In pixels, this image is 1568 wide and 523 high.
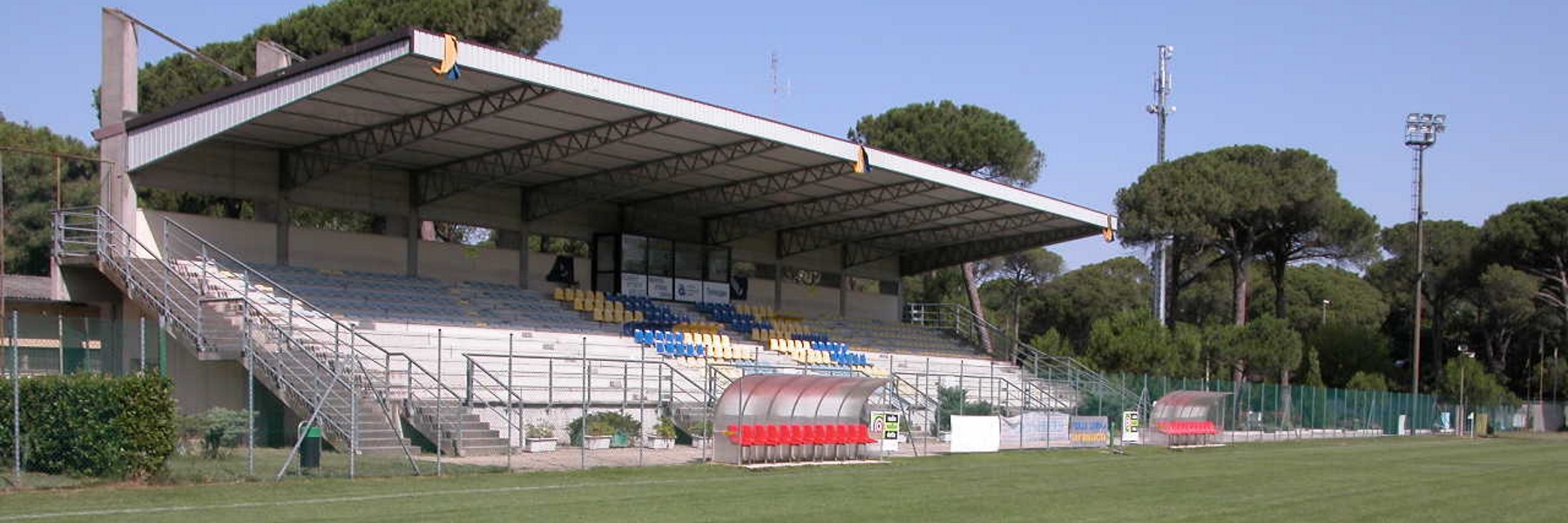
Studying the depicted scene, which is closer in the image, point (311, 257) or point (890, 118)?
point (311, 257)

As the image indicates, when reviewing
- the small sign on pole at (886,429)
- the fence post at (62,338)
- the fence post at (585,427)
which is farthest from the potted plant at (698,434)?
the fence post at (62,338)

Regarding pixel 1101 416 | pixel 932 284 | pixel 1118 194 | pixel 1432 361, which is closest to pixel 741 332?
pixel 1101 416

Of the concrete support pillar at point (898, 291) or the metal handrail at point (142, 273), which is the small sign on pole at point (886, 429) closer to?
the metal handrail at point (142, 273)

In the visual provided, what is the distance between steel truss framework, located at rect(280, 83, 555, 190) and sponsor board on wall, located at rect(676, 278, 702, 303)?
45.8 ft

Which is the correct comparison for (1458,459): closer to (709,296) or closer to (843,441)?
(843,441)

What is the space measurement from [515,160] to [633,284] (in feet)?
30.6

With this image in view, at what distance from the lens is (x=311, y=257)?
37.1 metres

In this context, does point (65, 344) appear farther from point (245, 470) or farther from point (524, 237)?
point (524, 237)

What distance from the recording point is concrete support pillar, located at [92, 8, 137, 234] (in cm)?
3122

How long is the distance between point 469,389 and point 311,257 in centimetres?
1130

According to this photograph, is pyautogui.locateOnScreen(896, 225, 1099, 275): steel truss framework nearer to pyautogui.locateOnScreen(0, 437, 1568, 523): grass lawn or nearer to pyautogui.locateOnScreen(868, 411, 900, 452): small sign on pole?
pyautogui.locateOnScreen(868, 411, 900, 452): small sign on pole

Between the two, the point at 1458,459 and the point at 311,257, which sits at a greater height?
the point at 311,257

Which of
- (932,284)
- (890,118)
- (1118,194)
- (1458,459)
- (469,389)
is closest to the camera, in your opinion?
(469,389)

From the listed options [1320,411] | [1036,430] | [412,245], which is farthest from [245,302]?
[1320,411]
